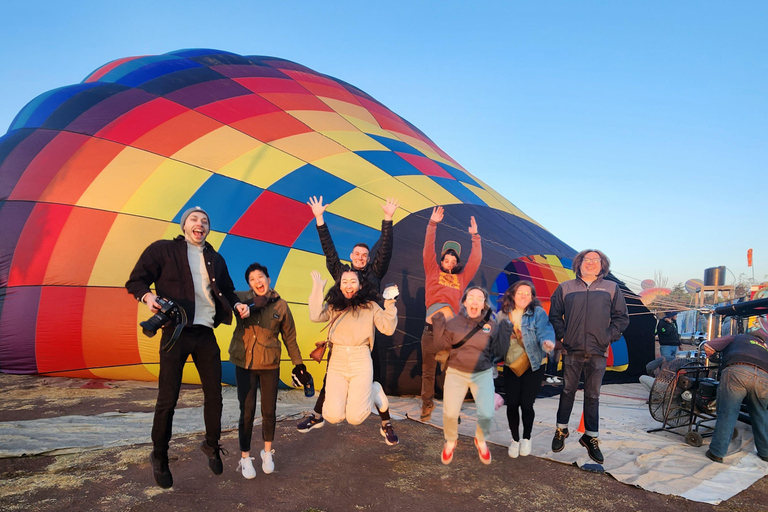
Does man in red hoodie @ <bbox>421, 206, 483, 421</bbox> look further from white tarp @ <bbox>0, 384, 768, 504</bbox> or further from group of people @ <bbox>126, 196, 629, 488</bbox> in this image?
white tarp @ <bbox>0, 384, 768, 504</bbox>

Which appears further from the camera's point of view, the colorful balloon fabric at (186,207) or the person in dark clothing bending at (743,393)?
the colorful balloon fabric at (186,207)

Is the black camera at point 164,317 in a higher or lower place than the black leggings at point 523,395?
higher

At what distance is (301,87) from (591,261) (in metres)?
5.15

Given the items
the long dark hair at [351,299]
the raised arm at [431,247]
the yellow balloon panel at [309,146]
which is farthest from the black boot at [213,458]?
the yellow balloon panel at [309,146]

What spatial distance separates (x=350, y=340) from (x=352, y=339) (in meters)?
0.01

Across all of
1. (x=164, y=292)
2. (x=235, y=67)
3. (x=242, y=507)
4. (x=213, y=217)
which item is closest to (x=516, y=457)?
(x=242, y=507)

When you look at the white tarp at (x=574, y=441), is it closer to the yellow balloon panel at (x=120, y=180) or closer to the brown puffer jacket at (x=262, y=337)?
the brown puffer jacket at (x=262, y=337)

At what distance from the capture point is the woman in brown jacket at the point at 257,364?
309 cm

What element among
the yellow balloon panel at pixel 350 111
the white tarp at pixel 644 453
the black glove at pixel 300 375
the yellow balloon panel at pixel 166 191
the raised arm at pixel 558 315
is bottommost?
the white tarp at pixel 644 453

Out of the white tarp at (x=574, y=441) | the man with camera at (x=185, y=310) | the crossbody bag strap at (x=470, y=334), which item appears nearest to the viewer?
the man with camera at (x=185, y=310)

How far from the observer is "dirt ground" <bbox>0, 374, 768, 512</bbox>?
273 centimetres

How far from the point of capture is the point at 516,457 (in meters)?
3.56

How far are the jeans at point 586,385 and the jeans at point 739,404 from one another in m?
0.95

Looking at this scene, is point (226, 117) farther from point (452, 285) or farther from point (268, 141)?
point (452, 285)
